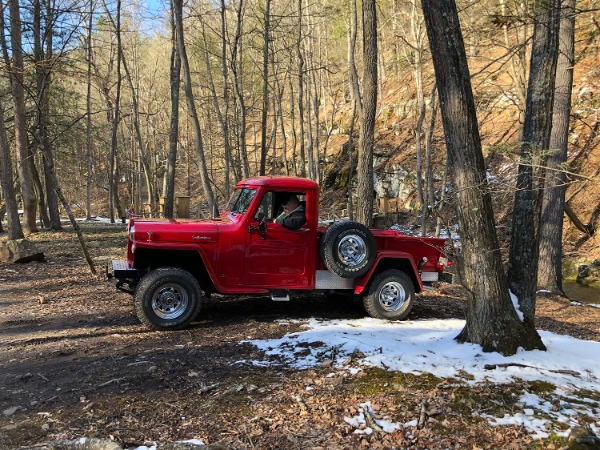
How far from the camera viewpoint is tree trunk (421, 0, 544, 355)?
4.71 metres

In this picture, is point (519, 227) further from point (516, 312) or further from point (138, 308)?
point (138, 308)

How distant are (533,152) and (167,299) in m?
4.73

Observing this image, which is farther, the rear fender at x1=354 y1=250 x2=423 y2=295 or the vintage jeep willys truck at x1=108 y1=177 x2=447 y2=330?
the rear fender at x1=354 y1=250 x2=423 y2=295

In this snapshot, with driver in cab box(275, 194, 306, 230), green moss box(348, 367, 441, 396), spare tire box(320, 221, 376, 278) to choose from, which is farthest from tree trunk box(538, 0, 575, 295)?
green moss box(348, 367, 441, 396)

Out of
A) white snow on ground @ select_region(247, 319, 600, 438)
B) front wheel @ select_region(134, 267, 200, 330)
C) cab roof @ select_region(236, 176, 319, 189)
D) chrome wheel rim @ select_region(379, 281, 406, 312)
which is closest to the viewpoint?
white snow on ground @ select_region(247, 319, 600, 438)

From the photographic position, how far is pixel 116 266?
6.16 meters

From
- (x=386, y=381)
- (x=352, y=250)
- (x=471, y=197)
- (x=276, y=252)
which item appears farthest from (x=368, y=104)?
(x=386, y=381)

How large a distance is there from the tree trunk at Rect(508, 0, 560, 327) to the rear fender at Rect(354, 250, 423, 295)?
154cm

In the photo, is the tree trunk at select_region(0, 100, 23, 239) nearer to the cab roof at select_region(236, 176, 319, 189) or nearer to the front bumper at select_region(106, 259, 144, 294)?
the front bumper at select_region(106, 259, 144, 294)

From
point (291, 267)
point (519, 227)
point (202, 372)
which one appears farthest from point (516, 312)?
point (202, 372)

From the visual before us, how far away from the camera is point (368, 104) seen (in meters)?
10.3

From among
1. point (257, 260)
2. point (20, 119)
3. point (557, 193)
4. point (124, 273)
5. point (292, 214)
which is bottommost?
point (124, 273)

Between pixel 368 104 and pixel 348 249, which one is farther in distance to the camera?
pixel 368 104

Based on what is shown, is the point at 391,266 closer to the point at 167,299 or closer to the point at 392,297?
the point at 392,297
